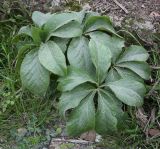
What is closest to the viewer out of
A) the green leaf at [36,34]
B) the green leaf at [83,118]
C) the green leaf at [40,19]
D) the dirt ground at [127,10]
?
the green leaf at [83,118]

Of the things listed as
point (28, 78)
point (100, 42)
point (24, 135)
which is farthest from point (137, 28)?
point (24, 135)

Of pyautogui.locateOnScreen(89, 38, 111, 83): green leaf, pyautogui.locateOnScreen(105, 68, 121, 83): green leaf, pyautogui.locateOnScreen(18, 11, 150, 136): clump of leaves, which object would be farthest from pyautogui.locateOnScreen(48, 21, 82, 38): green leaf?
pyautogui.locateOnScreen(105, 68, 121, 83): green leaf

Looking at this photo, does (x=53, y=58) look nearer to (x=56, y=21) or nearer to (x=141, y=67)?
(x=56, y=21)

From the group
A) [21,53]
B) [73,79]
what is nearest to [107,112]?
[73,79]

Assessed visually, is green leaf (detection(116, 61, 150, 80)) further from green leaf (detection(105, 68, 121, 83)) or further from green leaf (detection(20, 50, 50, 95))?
green leaf (detection(20, 50, 50, 95))

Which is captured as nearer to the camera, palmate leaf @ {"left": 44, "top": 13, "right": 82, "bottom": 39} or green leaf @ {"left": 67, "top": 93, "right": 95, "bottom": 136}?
green leaf @ {"left": 67, "top": 93, "right": 95, "bottom": 136}

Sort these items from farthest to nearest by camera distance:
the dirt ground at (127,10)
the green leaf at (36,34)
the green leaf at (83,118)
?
1. the dirt ground at (127,10)
2. the green leaf at (36,34)
3. the green leaf at (83,118)

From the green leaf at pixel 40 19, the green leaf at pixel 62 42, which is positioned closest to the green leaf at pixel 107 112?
the green leaf at pixel 62 42

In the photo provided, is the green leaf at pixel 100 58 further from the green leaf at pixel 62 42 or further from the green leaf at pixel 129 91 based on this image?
the green leaf at pixel 62 42
